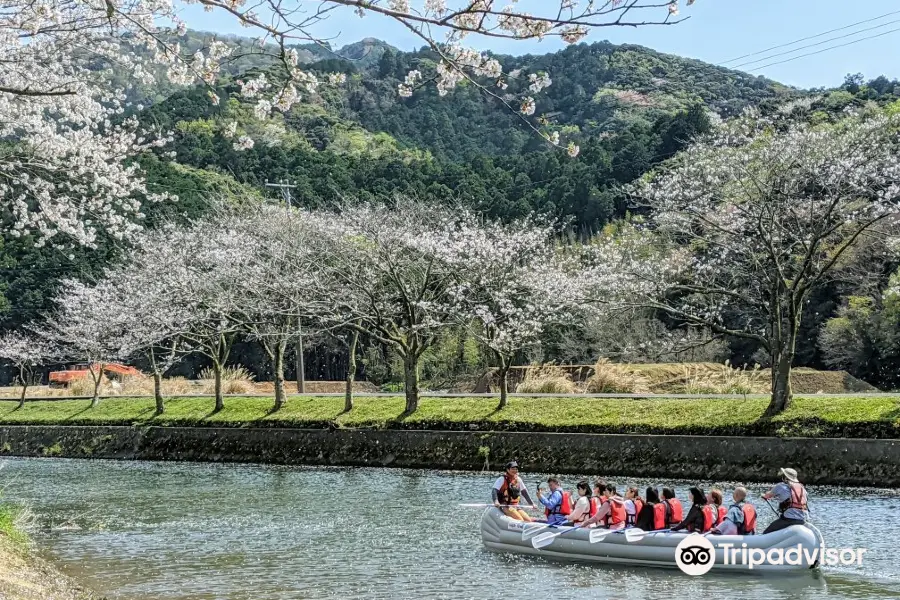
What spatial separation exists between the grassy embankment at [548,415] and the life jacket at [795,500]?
306 inches

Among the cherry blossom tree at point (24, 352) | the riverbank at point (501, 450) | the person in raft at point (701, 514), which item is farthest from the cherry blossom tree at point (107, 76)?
the cherry blossom tree at point (24, 352)

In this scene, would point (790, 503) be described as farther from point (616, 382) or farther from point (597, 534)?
point (616, 382)

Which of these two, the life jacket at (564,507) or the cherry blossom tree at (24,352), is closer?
the life jacket at (564,507)

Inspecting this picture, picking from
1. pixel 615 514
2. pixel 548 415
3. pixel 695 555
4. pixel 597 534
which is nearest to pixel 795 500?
pixel 695 555

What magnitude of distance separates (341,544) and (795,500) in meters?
7.81

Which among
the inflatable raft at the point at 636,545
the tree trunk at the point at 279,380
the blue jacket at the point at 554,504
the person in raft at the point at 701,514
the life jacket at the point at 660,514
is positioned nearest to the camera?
the inflatable raft at the point at 636,545

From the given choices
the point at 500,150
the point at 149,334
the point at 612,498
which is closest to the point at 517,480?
the point at 612,498

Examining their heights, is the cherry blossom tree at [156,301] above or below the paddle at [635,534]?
above

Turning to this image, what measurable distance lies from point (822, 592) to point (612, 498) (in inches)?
140

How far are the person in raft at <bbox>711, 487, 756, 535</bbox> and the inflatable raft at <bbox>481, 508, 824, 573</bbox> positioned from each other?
24 cm

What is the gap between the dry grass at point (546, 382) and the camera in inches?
1246

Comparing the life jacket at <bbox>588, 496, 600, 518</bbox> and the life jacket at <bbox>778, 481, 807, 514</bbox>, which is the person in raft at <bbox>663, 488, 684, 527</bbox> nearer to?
the life jacket at <bbox>588, 496, 600, 518</bbox>

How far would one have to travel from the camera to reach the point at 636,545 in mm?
14375

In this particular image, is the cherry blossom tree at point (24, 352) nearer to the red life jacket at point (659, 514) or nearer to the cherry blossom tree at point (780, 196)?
the cherry blossom tree at point (780, 196)
